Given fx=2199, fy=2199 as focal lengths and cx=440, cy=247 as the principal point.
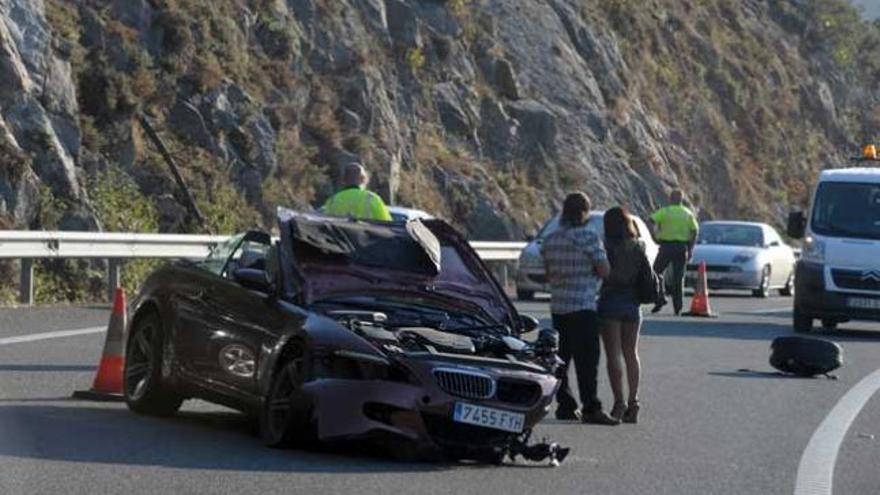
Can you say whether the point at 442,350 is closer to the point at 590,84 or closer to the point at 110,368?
the point at 110,368

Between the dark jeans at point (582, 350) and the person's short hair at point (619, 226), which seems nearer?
the dark jeans at point (582, 350)

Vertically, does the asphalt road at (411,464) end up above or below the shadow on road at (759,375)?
above

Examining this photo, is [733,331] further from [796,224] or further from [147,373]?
[147,373]

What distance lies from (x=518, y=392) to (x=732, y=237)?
2550 cm

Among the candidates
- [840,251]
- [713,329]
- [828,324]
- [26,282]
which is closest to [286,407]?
[26,282]

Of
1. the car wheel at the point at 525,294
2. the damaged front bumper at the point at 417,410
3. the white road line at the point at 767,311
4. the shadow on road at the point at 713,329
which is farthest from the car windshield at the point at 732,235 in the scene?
the damaged front bumper at the point at 417,410

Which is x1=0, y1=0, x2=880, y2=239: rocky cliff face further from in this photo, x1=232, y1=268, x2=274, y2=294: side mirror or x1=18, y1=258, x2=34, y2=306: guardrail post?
x1=232, y1=268, x2=274, y2=294: side mirror

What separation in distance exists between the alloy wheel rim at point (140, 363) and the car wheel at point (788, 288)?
26.0 metres

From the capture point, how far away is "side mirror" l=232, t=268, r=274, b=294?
12961 mm

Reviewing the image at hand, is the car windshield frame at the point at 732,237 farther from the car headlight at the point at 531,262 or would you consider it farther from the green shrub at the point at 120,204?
the green shrub at the point at 120,204

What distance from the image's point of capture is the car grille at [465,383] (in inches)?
474

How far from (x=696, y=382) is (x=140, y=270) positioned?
11538 mm

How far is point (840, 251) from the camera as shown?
27203mm

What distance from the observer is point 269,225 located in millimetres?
34594
